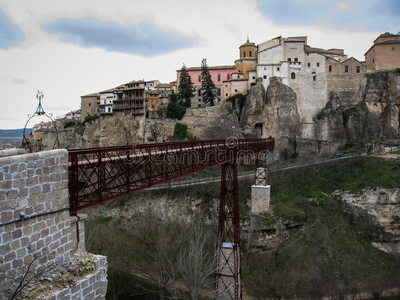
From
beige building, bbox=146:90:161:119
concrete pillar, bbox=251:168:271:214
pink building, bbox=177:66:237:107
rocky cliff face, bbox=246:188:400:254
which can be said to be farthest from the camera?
beige building, bbox=146:90:161:119

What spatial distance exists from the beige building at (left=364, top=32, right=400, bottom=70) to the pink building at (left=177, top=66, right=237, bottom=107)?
2322 cm

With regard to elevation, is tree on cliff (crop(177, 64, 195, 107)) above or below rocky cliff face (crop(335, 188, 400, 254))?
above

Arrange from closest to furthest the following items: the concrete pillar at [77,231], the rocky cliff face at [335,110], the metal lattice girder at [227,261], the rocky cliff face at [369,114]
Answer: the concrete pillar at [77,231] → the metal lattice girder at [227,261] → the rocky cliff face at [369,114] → the rocky cliff face at [335,110]

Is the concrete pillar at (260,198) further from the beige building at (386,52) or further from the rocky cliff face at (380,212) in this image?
the beige building at (386,52)

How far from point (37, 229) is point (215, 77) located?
57.8m

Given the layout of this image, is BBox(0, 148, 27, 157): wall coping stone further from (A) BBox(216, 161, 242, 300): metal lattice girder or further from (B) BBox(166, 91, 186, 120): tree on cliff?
(B) BBox(166, 91, 186, 120): tree on cliff

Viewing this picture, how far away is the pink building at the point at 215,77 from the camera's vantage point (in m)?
57.9

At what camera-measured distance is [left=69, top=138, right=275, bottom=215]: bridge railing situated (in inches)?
336

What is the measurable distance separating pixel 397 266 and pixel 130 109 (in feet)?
131

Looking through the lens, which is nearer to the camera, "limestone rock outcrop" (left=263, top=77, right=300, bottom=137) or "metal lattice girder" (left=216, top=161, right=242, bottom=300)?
"metal lattice girder" (left=216, top=161, right=242, bottom=300)

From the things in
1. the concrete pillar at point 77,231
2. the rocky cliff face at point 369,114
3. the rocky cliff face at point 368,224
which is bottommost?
the rocky cliff face at point 368,224

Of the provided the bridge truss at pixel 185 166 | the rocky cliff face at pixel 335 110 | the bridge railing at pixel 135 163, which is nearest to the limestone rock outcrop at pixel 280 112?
the rocky cliff face at pixel 335 110

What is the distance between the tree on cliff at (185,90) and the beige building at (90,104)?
61.8 ft

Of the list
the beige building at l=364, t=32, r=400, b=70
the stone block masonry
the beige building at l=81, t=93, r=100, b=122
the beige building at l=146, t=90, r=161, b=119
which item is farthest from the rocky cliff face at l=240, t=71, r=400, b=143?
the stone block masonry
